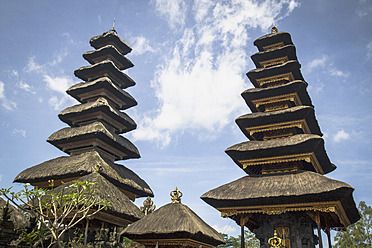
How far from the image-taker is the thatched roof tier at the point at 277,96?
22.9 meters

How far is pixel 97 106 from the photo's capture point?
24.3m

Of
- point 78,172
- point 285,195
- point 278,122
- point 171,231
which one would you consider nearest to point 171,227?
point 171,231

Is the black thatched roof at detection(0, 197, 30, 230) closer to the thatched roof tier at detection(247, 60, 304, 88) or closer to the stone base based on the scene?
the stone base

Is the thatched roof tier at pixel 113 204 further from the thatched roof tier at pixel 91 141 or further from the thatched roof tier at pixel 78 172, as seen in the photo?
the thatched roof tier at pixel 91 141

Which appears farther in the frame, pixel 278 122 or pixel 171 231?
pixel 278 122

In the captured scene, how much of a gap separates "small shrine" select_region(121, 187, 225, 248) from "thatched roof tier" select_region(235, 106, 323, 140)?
35.7 ft

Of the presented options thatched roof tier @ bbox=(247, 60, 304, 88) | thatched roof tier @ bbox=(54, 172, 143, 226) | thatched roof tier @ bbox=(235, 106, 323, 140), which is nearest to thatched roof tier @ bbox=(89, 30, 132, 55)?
thatched roof tier @ bbox=(247, 60, 304, 88)

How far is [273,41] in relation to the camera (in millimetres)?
27328

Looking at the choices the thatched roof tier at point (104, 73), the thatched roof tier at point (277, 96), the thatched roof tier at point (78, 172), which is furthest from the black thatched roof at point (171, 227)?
the thatched roof tier at point (104, 73)

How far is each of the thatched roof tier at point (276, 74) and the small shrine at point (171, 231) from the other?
15.7m

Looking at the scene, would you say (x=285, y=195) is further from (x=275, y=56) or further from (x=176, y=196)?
(x=275, y=56)

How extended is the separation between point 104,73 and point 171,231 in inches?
787

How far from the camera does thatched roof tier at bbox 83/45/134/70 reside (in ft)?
95.7

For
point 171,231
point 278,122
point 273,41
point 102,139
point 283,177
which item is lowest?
point 171,231
